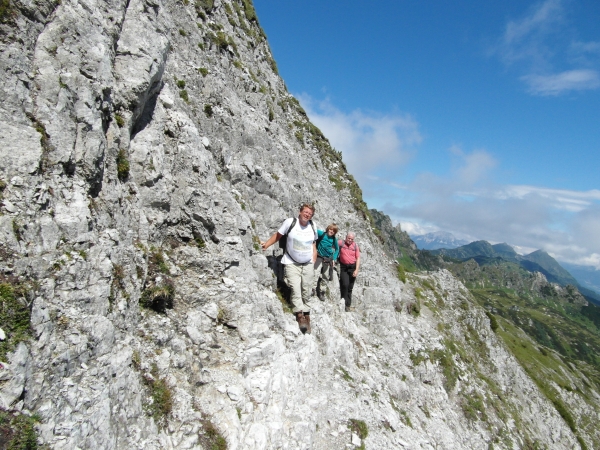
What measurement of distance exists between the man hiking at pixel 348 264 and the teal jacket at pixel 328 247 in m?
1.22

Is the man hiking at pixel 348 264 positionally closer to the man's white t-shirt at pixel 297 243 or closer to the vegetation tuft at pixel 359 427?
the man's white t-shirt at pixel 297 243

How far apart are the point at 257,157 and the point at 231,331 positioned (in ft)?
39.8

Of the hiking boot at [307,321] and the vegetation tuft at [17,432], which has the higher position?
the hiking boot at [307,321]

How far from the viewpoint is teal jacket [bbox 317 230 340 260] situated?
17948 mm

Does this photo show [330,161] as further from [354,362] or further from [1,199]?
[1,199]

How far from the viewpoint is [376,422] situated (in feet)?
45.5

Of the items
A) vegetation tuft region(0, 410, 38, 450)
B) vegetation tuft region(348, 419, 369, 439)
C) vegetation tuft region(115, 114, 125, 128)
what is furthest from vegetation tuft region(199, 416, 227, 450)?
vegetation tuft region(115, 114, 125, 128)

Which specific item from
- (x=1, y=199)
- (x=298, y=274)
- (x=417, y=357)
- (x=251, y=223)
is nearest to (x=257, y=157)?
(x=251, y=223)

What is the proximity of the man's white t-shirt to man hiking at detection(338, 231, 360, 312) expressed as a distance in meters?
4.57

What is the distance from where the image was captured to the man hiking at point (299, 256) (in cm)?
1490

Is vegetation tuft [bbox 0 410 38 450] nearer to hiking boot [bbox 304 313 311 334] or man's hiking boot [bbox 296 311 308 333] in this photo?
man's hiking boot [bbox 296 311 308 333]

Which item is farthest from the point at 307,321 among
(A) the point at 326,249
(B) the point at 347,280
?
(B) the point at 347,280

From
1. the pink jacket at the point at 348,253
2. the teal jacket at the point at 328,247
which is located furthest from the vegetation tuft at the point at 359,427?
the pink jacket at the point at 348,253

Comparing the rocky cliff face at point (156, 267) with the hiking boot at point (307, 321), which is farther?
the hiking boot at point (307, 321)
